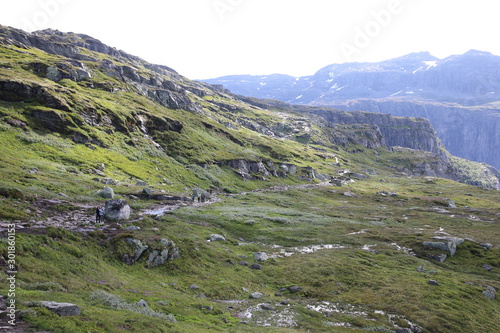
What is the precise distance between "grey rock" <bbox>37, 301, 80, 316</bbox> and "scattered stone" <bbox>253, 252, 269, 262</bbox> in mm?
35460

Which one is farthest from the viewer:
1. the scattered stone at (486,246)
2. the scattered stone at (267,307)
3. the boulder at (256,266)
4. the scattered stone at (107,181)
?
the scattered stone at (107,181)

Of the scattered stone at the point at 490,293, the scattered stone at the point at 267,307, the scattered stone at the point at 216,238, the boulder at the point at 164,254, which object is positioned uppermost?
the boulder at the point at 164,254

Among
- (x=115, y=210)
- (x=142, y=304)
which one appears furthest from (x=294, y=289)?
(x=115, y=210)

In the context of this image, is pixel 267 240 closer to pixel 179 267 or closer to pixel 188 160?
pixel 179 267

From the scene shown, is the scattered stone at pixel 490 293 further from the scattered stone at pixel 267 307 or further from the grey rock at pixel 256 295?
the grey rock at pixel 256 295

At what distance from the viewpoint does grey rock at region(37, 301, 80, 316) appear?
1689 centimetres

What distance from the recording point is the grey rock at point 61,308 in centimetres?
1689

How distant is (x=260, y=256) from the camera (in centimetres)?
5059

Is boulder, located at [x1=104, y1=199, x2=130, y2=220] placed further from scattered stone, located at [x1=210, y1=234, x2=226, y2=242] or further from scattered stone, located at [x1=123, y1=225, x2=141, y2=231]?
scattered stone, located at [x1=210, y1=234, x2=226, y2=242]

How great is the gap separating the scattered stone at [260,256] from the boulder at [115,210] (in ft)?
78.9

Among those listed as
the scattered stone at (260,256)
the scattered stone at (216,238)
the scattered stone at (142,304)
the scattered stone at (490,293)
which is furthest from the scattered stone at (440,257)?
the scattered stone at (142,304)

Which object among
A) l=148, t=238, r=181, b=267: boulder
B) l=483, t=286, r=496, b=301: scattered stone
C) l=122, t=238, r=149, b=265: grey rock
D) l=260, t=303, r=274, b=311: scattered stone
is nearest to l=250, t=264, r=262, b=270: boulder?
l=148, t=238, r=181, b=267: boulder

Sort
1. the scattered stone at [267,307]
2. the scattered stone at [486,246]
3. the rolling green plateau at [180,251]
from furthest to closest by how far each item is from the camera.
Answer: the scattered stone at [486,246]
the scattered stone at [267,307]
the rolling green plateau at [180,251]

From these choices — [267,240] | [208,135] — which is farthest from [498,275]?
[208,135]
